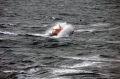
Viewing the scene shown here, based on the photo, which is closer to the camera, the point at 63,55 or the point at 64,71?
the point at 64,71

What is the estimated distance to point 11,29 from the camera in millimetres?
33000

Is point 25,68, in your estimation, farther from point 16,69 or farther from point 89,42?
point 89,42

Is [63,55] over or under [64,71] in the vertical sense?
under

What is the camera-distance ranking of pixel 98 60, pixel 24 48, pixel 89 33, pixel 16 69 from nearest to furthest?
pixel 16 69 → pixel 98 60 → pixel 24 48 → pixel 89 33

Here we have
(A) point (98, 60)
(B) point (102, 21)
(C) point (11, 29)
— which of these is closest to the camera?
(A) point (98, 60)

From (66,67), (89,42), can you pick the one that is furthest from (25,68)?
(89,42)

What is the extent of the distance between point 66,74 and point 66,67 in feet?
4.82

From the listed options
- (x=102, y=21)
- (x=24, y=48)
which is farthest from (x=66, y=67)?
(x=102, y=21)

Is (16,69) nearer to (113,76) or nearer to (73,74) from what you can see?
(73,74)

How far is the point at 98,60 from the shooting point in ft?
62.1

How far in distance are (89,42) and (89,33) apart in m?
4.59

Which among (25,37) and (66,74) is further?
(25,37)

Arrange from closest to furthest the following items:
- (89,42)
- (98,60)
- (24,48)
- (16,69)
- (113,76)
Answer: (113,76)
(16,69)
(98,60)
(24,48)
(89,42)

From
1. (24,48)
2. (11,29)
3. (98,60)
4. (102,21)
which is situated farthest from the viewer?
(102,21)
